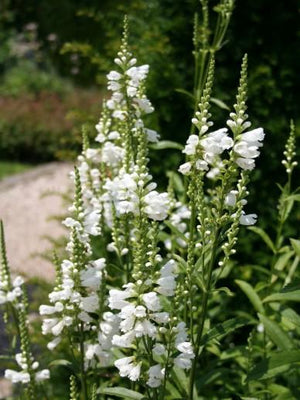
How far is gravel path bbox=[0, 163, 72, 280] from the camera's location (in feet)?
27.0

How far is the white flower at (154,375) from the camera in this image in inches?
79.6

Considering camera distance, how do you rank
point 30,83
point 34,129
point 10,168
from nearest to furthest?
point 10,168 < point 34,129 < point 30,83

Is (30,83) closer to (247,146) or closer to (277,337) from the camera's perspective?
(277,337)

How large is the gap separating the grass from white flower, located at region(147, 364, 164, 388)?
31.2ft

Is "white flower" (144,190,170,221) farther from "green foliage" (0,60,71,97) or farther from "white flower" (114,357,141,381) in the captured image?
"green foliage" (0,60,71,97)

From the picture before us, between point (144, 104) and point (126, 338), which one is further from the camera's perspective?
point (144, 104)

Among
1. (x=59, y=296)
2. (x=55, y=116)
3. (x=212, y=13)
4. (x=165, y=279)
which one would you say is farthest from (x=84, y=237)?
(x=55, y=116)

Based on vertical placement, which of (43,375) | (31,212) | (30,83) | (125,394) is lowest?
(31,212)

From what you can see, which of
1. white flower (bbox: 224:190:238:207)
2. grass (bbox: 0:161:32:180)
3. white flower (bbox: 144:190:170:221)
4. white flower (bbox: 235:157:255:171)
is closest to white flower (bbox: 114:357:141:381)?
white flower (bbox: 144:190:170:221)

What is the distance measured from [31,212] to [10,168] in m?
2.22

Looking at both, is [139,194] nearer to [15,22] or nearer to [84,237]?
[84,237]

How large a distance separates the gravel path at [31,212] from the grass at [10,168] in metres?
0.40

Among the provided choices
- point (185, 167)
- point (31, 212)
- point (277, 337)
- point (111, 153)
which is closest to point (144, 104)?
point (111, 153)

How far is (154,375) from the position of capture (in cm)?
202
